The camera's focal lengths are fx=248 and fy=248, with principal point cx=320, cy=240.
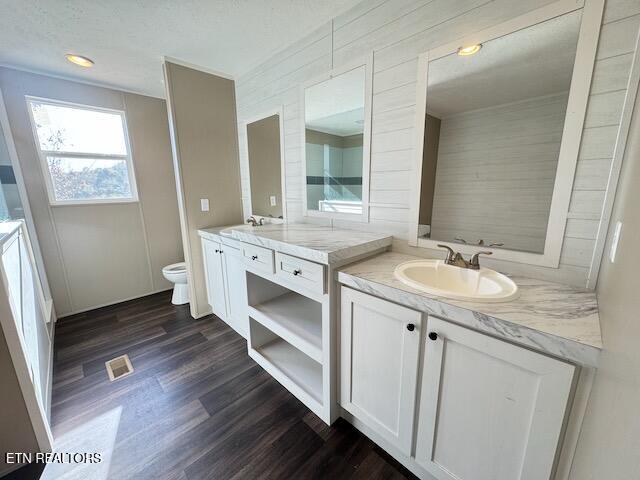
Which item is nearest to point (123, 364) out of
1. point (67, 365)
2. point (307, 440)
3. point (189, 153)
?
point (67, 365)

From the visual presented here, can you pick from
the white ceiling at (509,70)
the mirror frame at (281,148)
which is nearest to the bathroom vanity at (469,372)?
the white ceiling at (509,70)

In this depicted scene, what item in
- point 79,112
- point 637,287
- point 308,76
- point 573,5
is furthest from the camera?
point 79,112

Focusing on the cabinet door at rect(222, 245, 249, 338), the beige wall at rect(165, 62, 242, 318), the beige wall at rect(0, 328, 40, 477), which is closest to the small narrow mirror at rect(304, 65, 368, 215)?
the cabinet door at rect(222, 245, 249, 338)

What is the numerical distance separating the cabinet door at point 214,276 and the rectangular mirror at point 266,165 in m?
0.59

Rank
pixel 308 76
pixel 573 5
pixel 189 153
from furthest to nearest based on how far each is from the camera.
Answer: pixel 189 153
pixel 308 76
pixel 573 5

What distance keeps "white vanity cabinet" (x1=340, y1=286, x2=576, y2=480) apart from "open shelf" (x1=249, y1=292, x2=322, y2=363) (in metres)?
0.25

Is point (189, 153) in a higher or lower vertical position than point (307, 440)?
higher

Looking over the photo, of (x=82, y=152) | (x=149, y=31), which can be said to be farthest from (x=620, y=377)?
(x=82, y=152)

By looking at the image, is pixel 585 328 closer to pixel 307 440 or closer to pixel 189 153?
pixel 307 440

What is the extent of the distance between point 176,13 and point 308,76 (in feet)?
2.90

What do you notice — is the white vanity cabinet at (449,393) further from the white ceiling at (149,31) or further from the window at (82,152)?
the window at (82,152)

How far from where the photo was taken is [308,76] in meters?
1.85

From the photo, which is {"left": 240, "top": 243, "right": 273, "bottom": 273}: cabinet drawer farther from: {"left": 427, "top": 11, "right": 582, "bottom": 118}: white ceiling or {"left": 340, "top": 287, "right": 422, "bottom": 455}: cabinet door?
{"left": 427, "top": 11, "right": 582, "bottom": 118}: white ceiling

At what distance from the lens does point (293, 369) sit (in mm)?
1717
